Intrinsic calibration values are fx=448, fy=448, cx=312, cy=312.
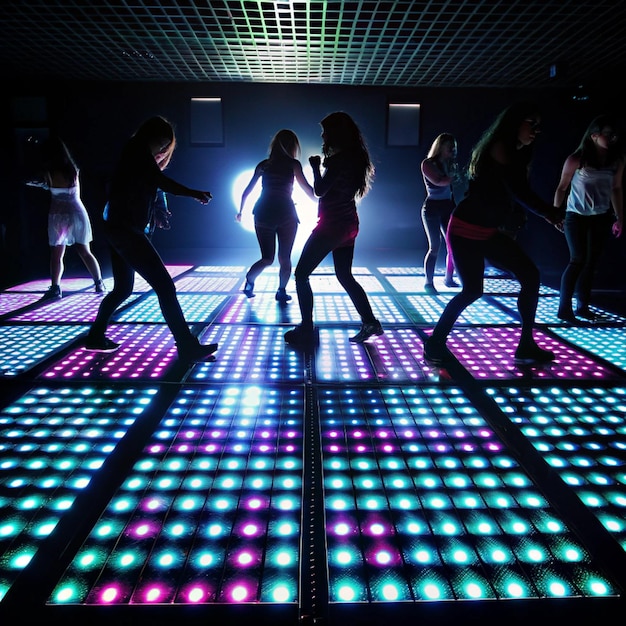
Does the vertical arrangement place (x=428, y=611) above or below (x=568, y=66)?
below

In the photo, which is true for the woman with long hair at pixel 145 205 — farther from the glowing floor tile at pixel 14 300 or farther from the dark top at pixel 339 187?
the glowing floor tile at pixel 14 300

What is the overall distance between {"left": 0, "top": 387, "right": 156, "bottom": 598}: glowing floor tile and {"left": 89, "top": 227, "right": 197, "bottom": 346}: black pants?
59cm

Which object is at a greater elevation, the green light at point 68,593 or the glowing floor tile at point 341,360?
the glowing floor tile at point 341,360

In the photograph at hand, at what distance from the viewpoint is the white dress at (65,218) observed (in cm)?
467

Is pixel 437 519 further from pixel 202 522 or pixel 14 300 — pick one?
pixel 14 300

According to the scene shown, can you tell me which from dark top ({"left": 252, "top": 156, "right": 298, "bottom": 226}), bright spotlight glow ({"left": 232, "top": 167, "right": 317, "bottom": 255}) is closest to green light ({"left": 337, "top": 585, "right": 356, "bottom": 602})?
dark top ({"left": 252, "top": 156, "right": 298, "bottom": 226})

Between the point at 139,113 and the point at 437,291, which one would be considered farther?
the point at 139,113

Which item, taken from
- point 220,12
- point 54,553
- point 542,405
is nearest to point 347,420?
point 542,405

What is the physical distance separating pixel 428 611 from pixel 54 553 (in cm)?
106

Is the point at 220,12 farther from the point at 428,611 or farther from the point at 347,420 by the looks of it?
the point at 428,611

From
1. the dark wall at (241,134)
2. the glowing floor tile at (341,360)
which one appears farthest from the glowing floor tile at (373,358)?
the dark wall at (241,134)

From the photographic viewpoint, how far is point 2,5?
19.0 feet

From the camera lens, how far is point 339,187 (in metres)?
2.98

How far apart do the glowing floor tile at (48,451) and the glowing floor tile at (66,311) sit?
5.83ft
